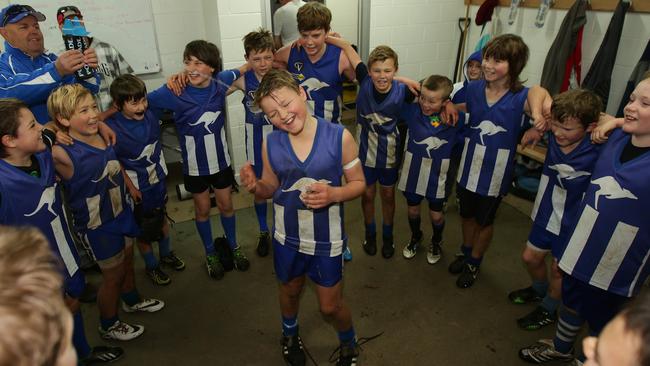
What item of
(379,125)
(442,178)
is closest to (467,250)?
(442,178)

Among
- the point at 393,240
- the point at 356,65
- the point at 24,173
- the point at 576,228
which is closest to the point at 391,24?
the point at 356,65

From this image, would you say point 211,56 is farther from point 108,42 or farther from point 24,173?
point 108,42

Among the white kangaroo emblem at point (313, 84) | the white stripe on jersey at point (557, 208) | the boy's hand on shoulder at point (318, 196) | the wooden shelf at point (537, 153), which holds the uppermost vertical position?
the white kangaroo emblem at point (313, 84)

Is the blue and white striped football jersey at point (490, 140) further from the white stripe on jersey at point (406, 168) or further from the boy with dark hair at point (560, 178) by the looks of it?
Answer: the white stripe on jersey at point (406, 168)

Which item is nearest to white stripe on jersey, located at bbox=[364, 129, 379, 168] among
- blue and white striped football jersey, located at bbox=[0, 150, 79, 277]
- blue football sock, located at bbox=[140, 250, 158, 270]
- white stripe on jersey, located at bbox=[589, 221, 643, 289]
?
white stripe on jersey, located at bbox=[589, 221, 643, 289]

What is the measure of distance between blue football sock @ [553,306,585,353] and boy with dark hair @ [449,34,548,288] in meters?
0.70

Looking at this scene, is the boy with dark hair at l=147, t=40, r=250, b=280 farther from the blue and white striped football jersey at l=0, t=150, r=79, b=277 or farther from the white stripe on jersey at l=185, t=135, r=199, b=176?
the blue and white striped football jersey at l=0, t=150, r=79, b=277

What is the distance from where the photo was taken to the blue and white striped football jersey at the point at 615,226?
5.07 feet

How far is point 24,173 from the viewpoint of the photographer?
1653 mm

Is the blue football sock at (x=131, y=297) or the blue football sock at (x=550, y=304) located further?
the blue football sock at (x=131, y=297)

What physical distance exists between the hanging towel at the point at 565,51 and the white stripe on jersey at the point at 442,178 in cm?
170

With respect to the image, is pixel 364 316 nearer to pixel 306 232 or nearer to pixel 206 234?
pixel 306 232

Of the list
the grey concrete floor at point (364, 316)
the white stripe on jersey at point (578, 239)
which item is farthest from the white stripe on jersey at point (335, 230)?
the white stripe on jersey at point (578, 239)

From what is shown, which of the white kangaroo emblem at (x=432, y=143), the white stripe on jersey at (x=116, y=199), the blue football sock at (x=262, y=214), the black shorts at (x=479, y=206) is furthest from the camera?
the blue football sock at (x=262, y=214)
